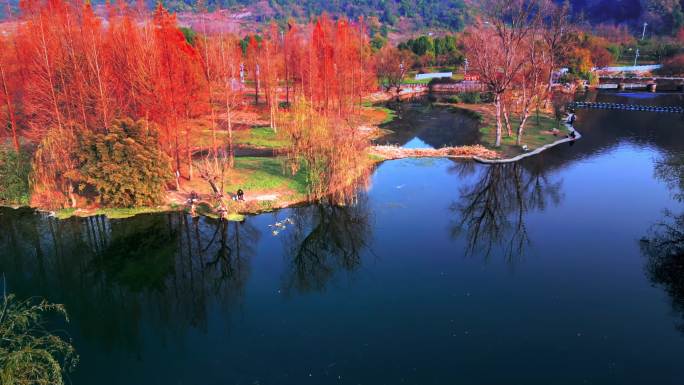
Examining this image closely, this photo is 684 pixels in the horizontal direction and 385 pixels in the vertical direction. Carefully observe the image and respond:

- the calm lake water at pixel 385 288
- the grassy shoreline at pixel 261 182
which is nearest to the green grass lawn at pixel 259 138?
the grassy shoreline at pixel 261 182

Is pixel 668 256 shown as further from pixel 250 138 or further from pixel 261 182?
pixel 250 138

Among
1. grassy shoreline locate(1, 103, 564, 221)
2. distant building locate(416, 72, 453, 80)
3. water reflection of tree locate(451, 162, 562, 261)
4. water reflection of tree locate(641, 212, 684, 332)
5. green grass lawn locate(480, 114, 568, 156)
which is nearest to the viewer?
water reflection of tree locate(641, 212, 684, 332)

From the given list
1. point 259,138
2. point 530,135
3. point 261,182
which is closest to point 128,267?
point 261,182

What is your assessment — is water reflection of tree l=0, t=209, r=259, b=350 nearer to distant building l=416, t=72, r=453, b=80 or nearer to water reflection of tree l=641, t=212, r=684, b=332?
water reflection of tree l=641, t=212, r=684, b=332

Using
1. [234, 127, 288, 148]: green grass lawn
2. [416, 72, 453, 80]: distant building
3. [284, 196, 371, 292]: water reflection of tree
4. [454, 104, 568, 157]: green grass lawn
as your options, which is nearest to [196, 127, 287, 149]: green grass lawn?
[234, 127, 288, 148]: green grass lawn

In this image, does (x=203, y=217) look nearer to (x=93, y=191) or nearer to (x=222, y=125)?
(x=93, y=191)

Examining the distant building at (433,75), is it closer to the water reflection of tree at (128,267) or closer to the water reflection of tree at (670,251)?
the water reflection of tree at (670,251)

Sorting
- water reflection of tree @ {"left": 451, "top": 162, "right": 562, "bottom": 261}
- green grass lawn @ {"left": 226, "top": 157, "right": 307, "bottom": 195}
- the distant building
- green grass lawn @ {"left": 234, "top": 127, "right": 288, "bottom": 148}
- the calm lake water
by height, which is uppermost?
the distant building
